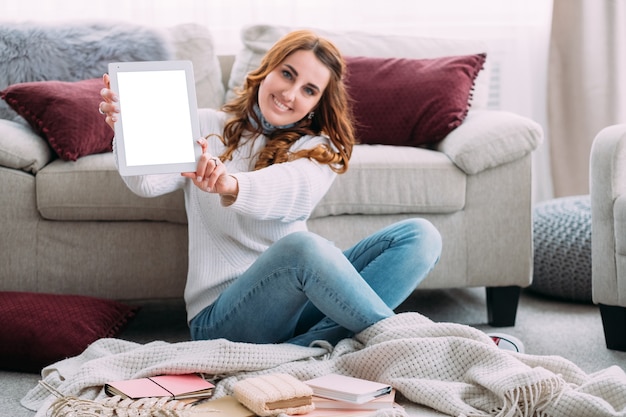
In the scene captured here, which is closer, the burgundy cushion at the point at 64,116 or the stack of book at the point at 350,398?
the stack of book at the point at 350,398

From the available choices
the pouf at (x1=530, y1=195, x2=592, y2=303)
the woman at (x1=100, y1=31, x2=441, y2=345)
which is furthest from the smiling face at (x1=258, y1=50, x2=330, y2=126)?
the pouf at (x1=530, y1=195, x2=592, y2=303)

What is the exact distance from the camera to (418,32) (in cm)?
389

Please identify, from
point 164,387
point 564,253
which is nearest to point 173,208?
point 164,387

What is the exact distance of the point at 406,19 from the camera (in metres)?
3.88

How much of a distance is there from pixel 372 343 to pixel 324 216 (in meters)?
0.75

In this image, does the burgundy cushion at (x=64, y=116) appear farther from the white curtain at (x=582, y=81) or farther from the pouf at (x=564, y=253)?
the white curtain at (x=582, y=81)

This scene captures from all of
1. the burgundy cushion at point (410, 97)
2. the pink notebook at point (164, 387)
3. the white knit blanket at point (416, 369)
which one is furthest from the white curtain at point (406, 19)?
the pink notebook at point (164, 387)

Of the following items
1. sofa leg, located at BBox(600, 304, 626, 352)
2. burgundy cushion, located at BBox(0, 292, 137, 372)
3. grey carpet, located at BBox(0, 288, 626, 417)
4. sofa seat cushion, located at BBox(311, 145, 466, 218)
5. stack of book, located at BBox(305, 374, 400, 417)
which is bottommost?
grey carpet, located at BBox(0, 288, 626, 417)

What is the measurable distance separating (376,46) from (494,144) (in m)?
0.79

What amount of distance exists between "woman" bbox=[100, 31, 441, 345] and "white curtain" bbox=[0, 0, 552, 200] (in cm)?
154

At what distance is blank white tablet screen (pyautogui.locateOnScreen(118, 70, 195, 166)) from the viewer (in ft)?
6.07

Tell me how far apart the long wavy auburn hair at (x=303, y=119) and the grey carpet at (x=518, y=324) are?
25.4 inches

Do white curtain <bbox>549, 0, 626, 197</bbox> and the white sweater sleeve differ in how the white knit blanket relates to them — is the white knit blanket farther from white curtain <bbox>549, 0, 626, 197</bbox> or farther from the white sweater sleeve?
white curtain <bbox>549, 0, 626, 197</bbox>

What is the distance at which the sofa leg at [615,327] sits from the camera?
244 cm
